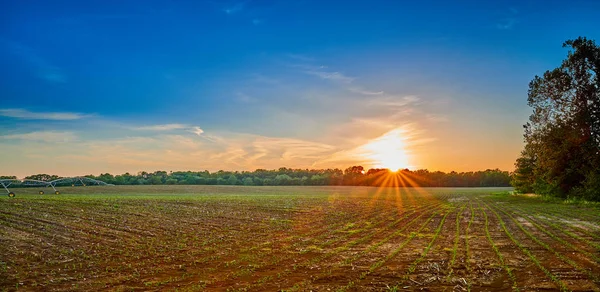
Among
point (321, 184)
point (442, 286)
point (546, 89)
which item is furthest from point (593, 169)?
point (321, 184)

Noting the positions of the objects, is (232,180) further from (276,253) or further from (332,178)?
(276,253)

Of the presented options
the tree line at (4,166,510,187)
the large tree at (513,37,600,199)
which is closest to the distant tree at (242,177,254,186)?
the tree line at (4,166,510,187)

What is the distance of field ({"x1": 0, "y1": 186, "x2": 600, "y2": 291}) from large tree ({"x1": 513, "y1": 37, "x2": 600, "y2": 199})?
23646 mm

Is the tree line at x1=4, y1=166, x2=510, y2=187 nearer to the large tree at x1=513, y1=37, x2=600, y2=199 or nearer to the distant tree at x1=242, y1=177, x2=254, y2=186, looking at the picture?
the distant tree at x1=242, y1=177, x2=254, y2=186

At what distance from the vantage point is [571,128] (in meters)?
48.3

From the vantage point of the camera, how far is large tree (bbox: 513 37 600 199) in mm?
47344

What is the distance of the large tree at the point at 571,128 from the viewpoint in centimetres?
4734

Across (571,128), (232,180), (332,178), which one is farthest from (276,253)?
(332,178)

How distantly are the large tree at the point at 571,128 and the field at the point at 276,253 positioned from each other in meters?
23.6

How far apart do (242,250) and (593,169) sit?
46.9 metres

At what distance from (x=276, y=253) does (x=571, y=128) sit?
4670cm

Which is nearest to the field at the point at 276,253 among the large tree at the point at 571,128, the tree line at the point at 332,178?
the large tree at the point at 571,128

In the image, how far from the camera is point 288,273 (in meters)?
13.5

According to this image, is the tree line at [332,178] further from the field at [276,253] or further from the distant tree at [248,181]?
the field at [276,253]
